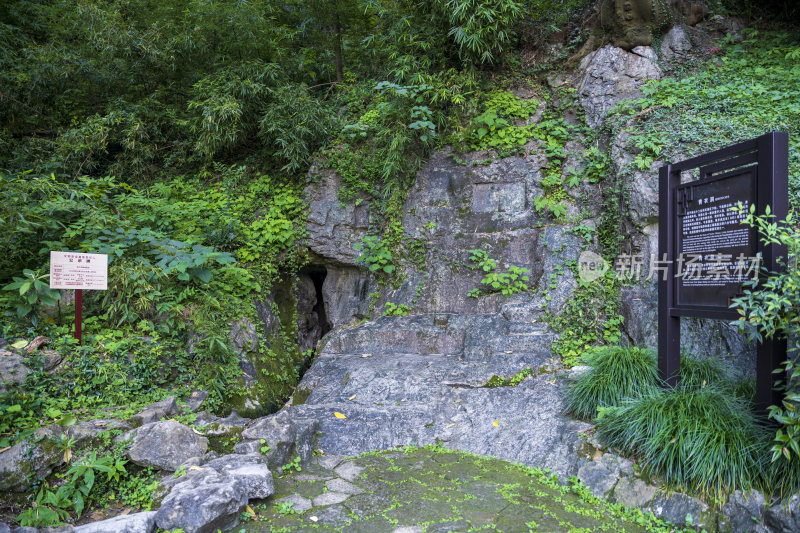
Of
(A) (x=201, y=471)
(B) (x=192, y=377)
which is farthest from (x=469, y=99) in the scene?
(A) (x=201, y=471)

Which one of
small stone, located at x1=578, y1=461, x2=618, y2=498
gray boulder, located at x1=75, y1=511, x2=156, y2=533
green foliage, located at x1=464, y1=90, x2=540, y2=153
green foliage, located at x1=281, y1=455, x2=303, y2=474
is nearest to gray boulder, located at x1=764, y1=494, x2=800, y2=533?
small stone, located at x1=578, y1=461, x2=618, y2=498

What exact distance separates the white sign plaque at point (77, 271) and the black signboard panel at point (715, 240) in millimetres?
5608

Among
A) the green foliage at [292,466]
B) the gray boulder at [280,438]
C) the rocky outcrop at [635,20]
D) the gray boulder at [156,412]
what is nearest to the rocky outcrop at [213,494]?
the gray boulder at [280,438]

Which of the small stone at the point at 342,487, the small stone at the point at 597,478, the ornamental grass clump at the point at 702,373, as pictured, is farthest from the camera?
the ornamental grass clump at the point at 702,373

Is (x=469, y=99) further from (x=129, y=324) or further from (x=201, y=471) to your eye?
(x=201, y=471)

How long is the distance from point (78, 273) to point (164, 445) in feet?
7.43

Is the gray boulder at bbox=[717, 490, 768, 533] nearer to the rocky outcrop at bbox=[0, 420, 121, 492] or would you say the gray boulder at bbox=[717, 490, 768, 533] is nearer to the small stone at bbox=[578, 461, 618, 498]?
the small stone at bbox=[578, 461, 618, 498]

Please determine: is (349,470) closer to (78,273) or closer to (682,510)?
(682,510)

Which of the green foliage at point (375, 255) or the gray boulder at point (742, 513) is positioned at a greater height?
the green foliage at point (375, 255)

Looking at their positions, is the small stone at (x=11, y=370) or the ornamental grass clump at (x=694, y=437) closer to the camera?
the ornamental grass clump at (x=694, y=437)

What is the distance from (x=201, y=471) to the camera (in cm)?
325

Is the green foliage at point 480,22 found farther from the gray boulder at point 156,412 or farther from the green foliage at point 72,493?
the green foliage at point 72,493

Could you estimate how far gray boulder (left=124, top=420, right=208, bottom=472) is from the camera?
3.32 metres

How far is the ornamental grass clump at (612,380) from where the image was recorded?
384 centimetres
